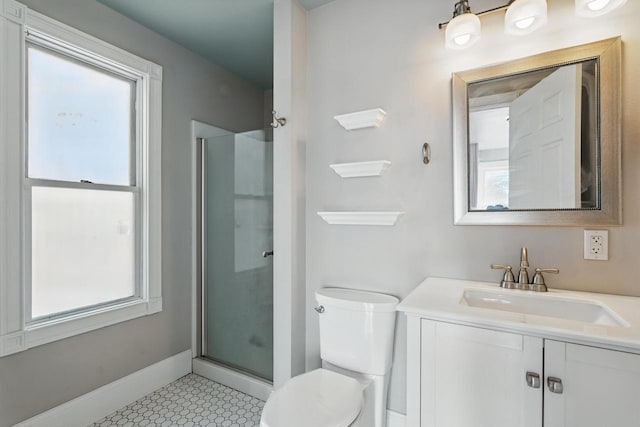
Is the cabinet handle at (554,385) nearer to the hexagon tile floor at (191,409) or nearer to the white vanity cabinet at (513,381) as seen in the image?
the white vanity cabinet at (513,381)

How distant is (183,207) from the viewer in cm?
244

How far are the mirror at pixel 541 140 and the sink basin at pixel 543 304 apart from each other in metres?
0.31

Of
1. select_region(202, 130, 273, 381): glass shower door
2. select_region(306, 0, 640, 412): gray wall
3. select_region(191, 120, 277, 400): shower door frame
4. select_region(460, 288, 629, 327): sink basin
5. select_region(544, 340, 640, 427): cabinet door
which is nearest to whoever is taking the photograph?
select_region(544, 340, 640, 427): cabinet door

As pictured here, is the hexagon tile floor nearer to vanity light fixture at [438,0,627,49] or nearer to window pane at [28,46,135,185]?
window pane at [28,46,135,185]

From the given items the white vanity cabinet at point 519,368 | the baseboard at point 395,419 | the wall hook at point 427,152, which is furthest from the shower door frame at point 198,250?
the white vanity cabinet at point 519,368

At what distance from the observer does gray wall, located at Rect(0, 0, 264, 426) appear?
5.35 feet

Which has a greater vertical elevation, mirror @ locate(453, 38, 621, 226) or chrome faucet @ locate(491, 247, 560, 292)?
mirror @ locate(453, 38, 621, 226)

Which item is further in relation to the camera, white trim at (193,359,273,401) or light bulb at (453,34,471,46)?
white trim at (193,359,273,401)

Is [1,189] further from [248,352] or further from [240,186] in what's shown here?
[248,352]

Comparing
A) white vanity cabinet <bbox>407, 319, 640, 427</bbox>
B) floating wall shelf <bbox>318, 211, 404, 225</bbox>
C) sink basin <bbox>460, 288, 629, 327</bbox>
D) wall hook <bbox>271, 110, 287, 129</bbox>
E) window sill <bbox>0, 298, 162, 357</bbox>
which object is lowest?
window sill <bbox>0, 298, 162, 357</bbox>

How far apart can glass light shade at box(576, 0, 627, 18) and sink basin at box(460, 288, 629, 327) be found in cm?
107

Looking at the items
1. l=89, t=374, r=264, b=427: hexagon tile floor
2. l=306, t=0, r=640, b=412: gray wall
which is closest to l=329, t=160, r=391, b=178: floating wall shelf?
l=306, t=0, r=640, b=412: gray wall

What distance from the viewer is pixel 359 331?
1555 millimetres

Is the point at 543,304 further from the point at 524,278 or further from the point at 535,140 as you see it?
the point at 535,140
